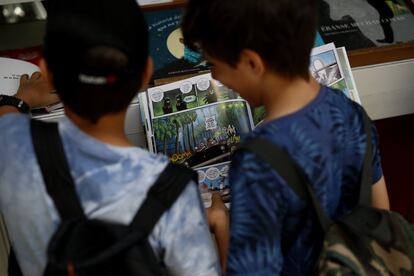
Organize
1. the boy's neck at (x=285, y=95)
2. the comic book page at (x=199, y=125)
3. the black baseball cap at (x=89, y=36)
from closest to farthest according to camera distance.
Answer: the black baseball cap at (x=89, y=36) → the boy's neck at (x=285, y=95) → the comic book page at (x=199, y=125)

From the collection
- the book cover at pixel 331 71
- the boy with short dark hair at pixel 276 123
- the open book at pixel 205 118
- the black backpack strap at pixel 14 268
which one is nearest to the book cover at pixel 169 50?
the open book at pixel 205 118

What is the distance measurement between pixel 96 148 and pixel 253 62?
26 centimetres

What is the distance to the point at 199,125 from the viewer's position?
112cm

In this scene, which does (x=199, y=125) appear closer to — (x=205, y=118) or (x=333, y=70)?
(x=205, y=118)

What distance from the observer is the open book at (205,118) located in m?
1.10

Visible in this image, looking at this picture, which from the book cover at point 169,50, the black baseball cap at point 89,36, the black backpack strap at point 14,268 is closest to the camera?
the black baseball cap at point 89,36

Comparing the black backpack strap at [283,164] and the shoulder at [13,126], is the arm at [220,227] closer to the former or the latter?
the black backpack strap at [283,164]

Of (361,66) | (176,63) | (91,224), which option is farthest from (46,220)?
(361,66)

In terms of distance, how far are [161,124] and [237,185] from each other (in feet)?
1.54

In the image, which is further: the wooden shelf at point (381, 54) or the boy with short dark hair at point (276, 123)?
the wooden shelf at point (381, 54)

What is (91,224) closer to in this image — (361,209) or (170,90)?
(361,209)

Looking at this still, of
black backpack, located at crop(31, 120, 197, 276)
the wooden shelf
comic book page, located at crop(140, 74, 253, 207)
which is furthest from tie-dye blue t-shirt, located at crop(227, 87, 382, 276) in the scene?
the wooden shelf

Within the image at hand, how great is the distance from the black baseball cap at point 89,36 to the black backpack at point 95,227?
11 centimetres

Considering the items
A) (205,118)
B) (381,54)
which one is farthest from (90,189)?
(381,54)
